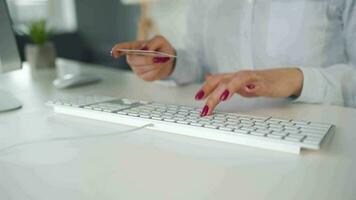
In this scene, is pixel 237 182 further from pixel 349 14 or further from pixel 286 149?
pixel 349 14

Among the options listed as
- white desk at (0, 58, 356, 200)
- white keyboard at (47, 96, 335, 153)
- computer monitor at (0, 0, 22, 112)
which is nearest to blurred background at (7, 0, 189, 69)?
computer monitor at (0, 0, 22, 112)

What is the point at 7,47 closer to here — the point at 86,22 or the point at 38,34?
the point at 38,34

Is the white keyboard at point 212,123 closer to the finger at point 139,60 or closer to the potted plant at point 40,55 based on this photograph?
the finger at point 139,60

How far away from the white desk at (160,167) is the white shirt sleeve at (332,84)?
8 cm

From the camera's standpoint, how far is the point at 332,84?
2.11 feet

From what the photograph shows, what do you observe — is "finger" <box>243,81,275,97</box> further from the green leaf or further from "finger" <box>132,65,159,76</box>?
the green leaf

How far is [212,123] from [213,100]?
0.06 m

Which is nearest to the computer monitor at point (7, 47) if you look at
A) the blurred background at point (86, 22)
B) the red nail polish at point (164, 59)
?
the red nail polish at point (164, 59)

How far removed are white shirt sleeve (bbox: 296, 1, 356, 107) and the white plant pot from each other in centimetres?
84

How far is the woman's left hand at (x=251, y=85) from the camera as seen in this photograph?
0.54 meters

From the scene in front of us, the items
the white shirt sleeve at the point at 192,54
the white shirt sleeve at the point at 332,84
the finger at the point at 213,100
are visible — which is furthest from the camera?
the white shirt sleeve at the point at 192,54

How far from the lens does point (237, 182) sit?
353 millimetres

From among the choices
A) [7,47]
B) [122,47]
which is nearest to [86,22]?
[7,47]

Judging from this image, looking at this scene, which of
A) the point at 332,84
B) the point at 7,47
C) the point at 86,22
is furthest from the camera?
the point at 86,22
